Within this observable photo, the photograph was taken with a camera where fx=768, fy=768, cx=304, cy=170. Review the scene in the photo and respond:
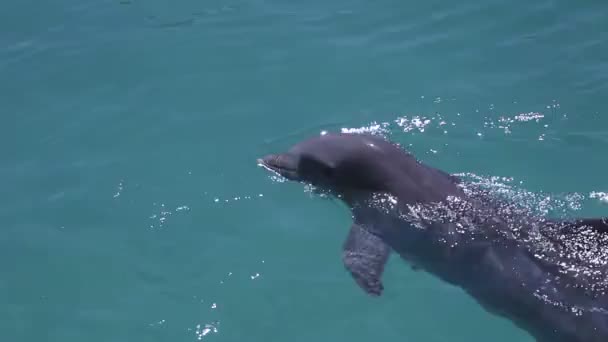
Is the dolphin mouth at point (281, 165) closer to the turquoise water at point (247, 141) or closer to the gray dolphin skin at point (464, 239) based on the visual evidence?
the gray dolphin skin at point (464, 239)

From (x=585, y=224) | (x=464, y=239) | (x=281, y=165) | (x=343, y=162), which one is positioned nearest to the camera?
(x=585, y=224)

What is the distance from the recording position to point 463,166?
10.5m

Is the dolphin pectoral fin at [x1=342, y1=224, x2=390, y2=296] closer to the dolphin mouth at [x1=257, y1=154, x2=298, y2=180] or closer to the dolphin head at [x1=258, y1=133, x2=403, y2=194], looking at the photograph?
the dolphin head at [x1=258, y1=133, x2=403, y2=194]

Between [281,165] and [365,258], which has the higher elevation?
[281,165]

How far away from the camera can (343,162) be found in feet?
29.1

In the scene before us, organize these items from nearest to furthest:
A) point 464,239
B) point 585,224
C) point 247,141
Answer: point 585,224 < point 464,239 < point 247,141

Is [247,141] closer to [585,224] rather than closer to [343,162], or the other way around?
[343,162]

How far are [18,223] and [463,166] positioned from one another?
623 cm

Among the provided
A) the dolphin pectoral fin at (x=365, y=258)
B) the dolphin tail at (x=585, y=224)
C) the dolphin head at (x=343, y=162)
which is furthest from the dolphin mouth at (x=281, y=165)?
the dolphin tail at (x=585, y=224)

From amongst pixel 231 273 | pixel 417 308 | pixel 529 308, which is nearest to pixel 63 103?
pixel 231 273

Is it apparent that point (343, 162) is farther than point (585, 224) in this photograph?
Yes

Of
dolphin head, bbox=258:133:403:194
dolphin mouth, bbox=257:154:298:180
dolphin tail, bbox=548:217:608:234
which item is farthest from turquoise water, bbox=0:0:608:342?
dolphin tail, bbox=548:217:608:234

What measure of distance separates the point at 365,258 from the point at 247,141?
149 inches

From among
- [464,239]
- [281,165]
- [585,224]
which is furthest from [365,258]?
[585,224]
